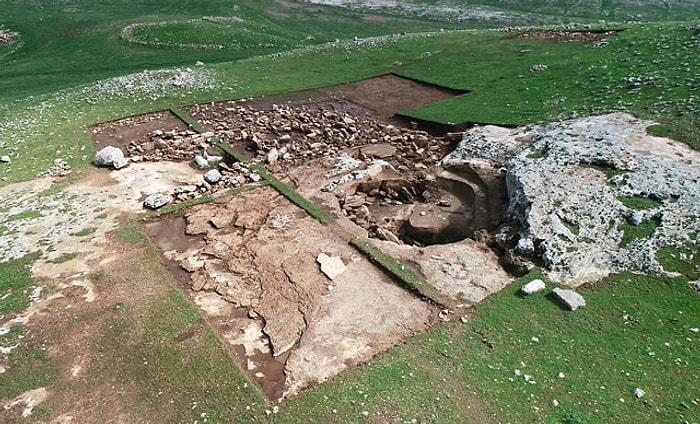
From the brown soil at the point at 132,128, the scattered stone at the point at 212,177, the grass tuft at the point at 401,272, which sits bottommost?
the brown soil at the point at 132,128

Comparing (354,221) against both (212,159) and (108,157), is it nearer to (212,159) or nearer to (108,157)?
(212,159)

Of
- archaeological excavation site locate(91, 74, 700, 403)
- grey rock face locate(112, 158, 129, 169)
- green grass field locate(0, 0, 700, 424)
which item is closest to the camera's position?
green grass field locate(0, 0, 700, 424)

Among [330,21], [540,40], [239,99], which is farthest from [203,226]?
[330,21]

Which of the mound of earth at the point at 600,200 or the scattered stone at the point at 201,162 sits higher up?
the mound of earth at the point at 600,200

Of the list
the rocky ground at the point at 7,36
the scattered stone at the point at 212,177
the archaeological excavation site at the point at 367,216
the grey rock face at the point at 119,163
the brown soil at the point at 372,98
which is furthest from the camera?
the rocky ground at the point at 7,36

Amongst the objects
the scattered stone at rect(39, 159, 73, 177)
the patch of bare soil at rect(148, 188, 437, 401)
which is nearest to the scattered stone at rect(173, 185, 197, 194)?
the patch of bare soil at rect(148, 188, 437, 401)

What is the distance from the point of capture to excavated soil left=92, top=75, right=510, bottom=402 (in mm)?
10805

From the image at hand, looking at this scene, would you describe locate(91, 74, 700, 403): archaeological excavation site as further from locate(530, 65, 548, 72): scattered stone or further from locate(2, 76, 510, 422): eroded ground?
locate(530, 65, 548, 72): scattered stone

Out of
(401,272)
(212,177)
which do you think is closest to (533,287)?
(401,272)

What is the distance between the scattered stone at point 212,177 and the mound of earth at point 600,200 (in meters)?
10.5

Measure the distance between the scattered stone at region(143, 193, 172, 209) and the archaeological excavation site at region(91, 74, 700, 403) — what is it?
47 millimetres

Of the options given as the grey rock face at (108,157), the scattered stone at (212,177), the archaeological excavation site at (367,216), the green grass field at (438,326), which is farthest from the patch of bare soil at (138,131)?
the scattered stone at (212,177)

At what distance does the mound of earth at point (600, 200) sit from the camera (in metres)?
12.1

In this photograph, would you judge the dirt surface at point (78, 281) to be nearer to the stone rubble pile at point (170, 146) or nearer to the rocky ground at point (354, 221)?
the rocky ground at point (354, 221)
